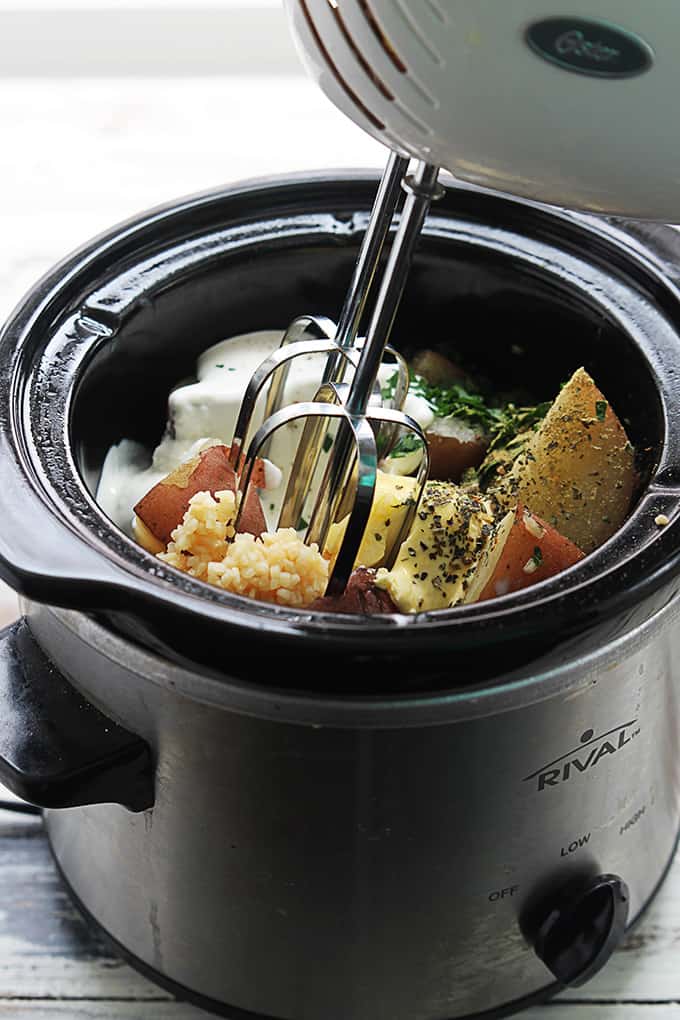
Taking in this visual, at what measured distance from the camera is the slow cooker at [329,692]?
0.70 meters

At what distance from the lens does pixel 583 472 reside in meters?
0.88

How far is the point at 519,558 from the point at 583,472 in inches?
4.9

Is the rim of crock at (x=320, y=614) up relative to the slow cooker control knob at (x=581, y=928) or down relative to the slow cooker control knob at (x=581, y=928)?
up

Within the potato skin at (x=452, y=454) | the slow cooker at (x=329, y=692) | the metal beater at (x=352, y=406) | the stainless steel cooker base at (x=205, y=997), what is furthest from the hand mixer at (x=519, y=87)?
the stainless steel cooker base at (x=205, y=997)

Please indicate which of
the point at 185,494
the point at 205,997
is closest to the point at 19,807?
the point at 205,997

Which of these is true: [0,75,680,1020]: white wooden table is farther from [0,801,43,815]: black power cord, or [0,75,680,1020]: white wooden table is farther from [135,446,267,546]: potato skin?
[135,446,267,546]: potato skin

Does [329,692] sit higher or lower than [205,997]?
higher

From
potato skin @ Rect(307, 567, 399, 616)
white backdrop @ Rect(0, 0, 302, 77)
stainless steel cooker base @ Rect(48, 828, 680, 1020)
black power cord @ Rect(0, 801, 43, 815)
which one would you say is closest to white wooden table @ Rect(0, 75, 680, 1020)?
white backdrop @ Rect(0, 0, 302, 77)

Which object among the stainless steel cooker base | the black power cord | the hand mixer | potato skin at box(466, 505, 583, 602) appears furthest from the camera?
the black power cord

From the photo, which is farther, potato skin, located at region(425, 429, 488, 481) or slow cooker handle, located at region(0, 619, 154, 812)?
potato skin, located at region(425, 429, 488, 481)

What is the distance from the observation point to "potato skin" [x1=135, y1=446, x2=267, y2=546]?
86 cm

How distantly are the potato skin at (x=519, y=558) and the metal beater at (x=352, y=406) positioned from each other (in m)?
0.07

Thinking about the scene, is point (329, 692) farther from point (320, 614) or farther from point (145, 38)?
point (145, 38)

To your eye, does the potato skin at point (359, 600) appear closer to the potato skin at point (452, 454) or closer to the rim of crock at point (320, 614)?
the rim of crock at point (320, 614)
